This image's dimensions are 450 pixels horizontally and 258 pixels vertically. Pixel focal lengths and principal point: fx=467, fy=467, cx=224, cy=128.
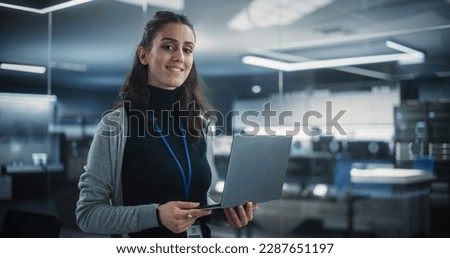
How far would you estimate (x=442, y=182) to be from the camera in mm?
2361

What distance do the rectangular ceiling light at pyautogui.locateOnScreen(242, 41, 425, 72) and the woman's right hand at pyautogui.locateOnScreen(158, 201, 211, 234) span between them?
3.89 feet

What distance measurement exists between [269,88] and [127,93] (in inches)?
35.2

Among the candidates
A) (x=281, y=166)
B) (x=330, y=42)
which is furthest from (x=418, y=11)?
(x=281, y=166)

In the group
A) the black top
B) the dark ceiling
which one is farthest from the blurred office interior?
the black top

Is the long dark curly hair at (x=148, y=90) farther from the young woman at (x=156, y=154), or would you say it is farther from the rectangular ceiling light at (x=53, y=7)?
the rectangular ceiling light at (x=53, y=7)

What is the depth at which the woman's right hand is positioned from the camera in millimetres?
1618

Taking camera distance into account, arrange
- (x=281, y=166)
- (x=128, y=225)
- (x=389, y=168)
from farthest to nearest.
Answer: (x=389, y=168)
(x=281, y=166)
(x=128, y=225)

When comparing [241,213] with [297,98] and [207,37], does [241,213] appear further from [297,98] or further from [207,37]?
[207,37]

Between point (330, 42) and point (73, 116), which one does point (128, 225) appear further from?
point (330, 42)

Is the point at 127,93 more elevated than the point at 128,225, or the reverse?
the point at 127,93

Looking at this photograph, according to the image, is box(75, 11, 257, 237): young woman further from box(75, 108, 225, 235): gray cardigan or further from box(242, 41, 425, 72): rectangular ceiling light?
box(242, 41, 425, 72): rectangular ceiling light

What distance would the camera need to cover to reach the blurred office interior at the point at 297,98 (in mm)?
2346

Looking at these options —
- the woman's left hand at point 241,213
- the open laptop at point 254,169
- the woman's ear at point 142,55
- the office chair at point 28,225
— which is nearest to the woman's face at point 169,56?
the woman's ear at point 142,55

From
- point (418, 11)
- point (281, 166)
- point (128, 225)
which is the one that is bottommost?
point (128, 225)
